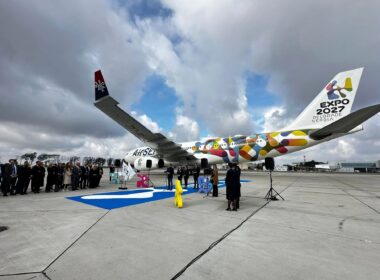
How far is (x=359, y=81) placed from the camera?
16.0 m

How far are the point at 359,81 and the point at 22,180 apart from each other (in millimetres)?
23145

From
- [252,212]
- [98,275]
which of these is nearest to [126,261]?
[98,275]

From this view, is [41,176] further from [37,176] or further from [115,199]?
[115,199]

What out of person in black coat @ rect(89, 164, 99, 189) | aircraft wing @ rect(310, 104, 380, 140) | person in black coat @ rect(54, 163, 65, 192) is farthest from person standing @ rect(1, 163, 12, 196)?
aircraft wing @ rect(310, 104, 380, 140)

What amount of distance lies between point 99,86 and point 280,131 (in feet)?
51.8

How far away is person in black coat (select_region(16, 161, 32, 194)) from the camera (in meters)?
10.9

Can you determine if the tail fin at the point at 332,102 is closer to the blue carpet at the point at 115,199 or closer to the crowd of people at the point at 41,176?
the blue carpet at the point at 115,199

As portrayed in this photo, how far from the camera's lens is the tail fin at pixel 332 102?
16.3 m

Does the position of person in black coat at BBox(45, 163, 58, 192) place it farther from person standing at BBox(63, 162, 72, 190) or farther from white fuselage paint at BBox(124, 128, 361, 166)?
white fuselage paint at BBox(124, 128, 361, 166)

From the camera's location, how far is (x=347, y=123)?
1451 centimetres

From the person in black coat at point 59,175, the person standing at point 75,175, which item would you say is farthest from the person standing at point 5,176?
the person standing at point 75,175

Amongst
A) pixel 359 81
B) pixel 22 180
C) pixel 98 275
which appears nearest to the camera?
pixel 98 275

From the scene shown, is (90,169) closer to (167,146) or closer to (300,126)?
(167,146)

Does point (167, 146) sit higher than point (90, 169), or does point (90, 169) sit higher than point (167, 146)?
point (167, 146)
